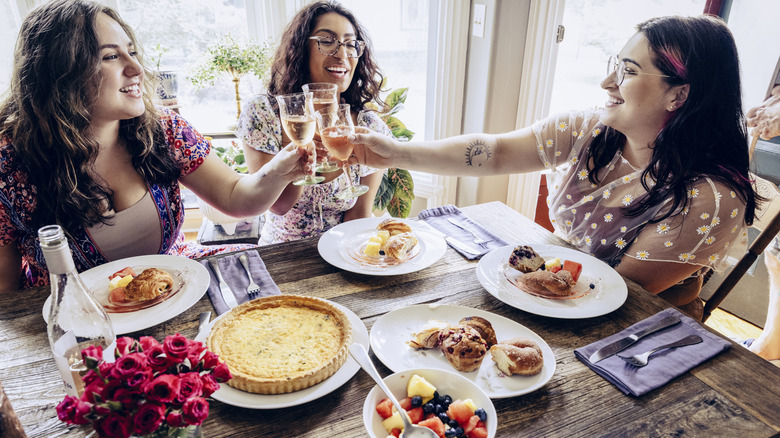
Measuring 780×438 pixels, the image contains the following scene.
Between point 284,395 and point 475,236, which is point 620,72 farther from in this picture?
point 284,395

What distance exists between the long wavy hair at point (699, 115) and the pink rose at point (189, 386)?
1.41 m

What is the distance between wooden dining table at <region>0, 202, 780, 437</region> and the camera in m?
0.89

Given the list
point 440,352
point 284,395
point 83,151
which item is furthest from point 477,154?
point 83,151

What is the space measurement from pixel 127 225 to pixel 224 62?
1.90 metres

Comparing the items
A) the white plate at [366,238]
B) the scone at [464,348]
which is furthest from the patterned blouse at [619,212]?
the scone at [464,348]

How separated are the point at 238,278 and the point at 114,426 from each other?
0.76 metres

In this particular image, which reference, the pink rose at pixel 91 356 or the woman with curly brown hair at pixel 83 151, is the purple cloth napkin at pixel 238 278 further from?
the pink rose at pixel 91 356

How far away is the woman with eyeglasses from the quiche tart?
2.94ft

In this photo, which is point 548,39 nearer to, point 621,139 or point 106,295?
point 621,139

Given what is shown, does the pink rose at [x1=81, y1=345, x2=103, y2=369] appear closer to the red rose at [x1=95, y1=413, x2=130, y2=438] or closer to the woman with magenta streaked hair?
the red rose at [x1=95, y1=413, x2=130, y2=438]

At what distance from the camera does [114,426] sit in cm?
62

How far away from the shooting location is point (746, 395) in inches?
38.0

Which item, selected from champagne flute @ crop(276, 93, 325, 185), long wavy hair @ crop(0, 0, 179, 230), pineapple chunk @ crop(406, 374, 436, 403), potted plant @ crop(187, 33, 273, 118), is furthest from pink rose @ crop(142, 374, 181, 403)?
potted plant @ crop(187, 33, 273, 118)

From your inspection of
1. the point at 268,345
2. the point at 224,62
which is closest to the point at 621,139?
the point at 268,345
